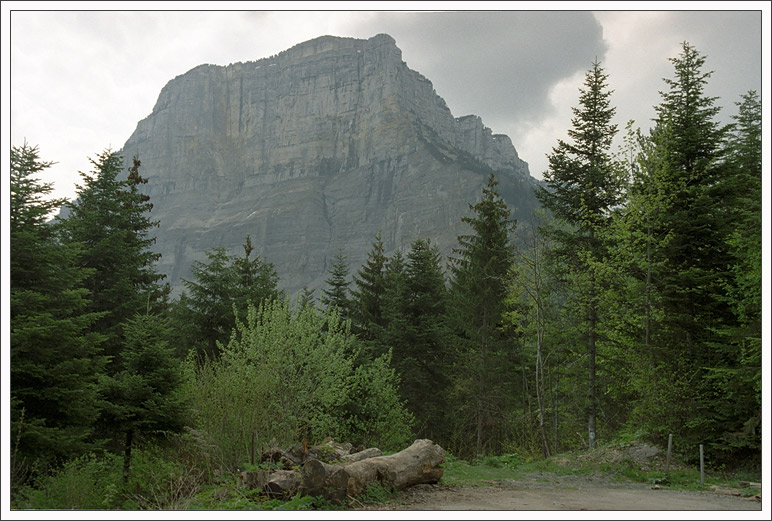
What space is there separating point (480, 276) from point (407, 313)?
426cm

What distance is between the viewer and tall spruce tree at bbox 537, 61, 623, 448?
1803 centimetres

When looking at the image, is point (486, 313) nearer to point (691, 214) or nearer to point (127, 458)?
point (691, 214)

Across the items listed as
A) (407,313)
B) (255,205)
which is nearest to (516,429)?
(407,313)

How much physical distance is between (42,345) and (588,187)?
1699 centimetres

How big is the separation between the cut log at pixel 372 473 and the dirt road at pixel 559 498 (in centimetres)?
28

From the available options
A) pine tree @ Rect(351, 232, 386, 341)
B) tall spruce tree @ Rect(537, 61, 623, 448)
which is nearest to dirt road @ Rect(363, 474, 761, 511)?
tall spruce tree @ Rect(537, 61, 623, 448)

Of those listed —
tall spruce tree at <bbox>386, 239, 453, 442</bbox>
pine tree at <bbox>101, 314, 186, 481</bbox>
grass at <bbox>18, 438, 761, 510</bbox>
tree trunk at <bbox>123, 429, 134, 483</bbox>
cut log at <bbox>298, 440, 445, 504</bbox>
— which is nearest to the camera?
cut log at <bbox>298, 440, 445, 504</bbox>

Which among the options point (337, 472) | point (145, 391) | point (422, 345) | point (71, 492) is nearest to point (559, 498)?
point (337, 472)

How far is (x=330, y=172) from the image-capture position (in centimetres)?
18238

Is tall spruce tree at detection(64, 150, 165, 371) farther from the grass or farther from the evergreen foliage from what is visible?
the grass

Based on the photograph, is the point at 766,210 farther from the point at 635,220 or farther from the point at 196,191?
A: the point at 196,191

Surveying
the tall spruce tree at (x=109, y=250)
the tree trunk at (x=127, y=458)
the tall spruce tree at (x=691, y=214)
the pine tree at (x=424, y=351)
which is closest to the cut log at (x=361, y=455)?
the tree trunk at (x=127, y=458)

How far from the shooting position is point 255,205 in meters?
182

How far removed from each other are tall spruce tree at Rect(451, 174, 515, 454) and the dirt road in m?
13.0
